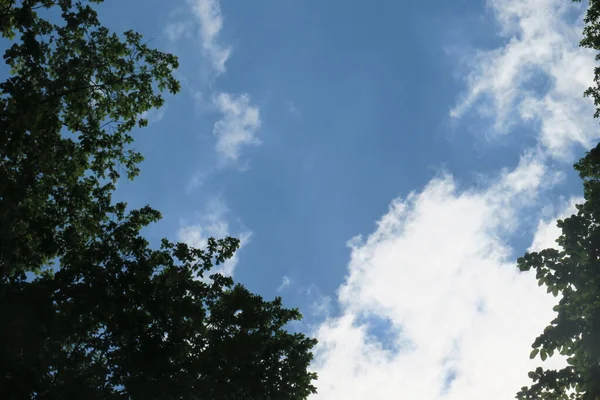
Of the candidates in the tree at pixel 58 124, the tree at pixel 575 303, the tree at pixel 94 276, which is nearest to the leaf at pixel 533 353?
the tree at pixel 575 303

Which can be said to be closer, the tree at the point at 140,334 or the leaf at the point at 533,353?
the tree at the point at 140,334

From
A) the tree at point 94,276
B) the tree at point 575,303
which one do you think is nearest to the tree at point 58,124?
the tree at point 94,276

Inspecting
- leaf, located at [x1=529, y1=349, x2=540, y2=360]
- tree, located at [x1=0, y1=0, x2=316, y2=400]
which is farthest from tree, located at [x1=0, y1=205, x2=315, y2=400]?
leaf, located at [x1=529, y1=349, x2=540, y2=360]

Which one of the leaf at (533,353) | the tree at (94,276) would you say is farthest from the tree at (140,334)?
the leaf at (533,353)

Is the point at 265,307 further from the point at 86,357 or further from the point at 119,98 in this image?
the point at 119,98

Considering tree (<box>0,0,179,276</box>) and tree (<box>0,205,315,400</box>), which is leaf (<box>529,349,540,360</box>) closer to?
tree (<box>0,205,315,400</box>)

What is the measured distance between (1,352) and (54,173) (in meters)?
6.48

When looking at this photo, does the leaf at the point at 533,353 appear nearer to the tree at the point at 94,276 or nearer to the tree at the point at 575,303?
the tree at the point at 575,303

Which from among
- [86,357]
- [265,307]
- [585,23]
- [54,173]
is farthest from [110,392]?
[585,23]

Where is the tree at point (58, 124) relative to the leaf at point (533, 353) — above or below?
above

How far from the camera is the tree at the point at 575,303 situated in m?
17.1

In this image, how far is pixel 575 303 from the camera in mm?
17516

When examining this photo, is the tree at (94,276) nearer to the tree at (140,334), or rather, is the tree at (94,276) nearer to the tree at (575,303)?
the tree at (140,334)

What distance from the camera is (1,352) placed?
13.8 m
